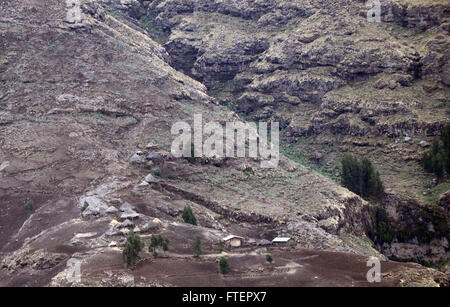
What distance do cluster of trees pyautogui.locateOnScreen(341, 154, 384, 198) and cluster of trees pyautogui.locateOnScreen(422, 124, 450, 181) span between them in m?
4.89

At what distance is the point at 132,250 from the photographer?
128ft

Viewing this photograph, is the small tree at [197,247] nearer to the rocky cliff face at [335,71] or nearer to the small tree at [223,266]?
the small tree at [223,266]

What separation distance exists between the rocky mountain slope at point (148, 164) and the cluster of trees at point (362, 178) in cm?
346

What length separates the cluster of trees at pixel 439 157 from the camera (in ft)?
211

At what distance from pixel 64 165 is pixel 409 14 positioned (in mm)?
44540

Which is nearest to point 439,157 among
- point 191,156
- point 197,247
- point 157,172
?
point 191,156

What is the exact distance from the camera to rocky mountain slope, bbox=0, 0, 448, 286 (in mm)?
40938

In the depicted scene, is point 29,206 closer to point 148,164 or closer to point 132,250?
point 148,164

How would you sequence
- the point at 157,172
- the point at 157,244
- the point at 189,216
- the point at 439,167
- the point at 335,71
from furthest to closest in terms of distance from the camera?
the point at 335,71 → the point at 439,167 → the point at 157,172 → the point at 189,216 → the point at 157,244

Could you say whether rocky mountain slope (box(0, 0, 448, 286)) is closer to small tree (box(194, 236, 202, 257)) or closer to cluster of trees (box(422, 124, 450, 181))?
small tree (box(194, 236, 202, 257))

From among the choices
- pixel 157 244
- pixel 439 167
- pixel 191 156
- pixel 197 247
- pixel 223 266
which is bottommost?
pixel 223 266

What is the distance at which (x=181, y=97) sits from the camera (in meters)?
69.7

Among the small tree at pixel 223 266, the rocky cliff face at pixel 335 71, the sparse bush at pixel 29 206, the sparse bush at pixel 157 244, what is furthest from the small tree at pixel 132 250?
the rocky cliff face at pixel 335 71

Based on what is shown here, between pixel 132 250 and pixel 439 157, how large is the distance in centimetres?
3648
